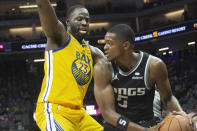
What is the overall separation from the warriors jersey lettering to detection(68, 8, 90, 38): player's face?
20 cm

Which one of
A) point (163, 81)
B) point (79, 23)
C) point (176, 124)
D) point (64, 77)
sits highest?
point (79, 23)

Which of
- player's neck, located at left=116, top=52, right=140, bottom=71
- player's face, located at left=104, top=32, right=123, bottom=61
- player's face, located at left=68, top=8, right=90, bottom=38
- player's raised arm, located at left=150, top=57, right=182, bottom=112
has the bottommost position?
player's raised arm, located at left=150, top=57, right=182, bottom=112

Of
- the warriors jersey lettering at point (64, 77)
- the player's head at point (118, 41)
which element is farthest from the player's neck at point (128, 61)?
the warriors jersey lettering at point (64, 77)

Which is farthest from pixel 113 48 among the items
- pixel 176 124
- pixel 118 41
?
pixel 176 124

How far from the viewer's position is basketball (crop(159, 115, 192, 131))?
3018 millimetres

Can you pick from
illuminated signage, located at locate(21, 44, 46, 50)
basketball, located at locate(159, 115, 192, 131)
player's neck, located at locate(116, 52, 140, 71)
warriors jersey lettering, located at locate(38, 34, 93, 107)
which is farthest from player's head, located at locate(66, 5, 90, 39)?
illuminated signage, located at locate(21, 44, 46, 50)

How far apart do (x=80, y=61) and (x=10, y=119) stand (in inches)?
623

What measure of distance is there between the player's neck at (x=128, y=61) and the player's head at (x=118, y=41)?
0.30 ft

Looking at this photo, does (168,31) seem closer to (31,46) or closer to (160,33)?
(160,33)

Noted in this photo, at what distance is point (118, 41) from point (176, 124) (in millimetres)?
1062

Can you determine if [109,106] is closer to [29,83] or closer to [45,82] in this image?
[45,82]

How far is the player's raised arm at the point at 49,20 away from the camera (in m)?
3.49

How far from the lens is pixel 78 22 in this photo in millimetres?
3994

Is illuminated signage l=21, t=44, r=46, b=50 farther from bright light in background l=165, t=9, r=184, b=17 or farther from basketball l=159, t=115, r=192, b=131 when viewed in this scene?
basketball l=159, t=115, r=192, b=131
